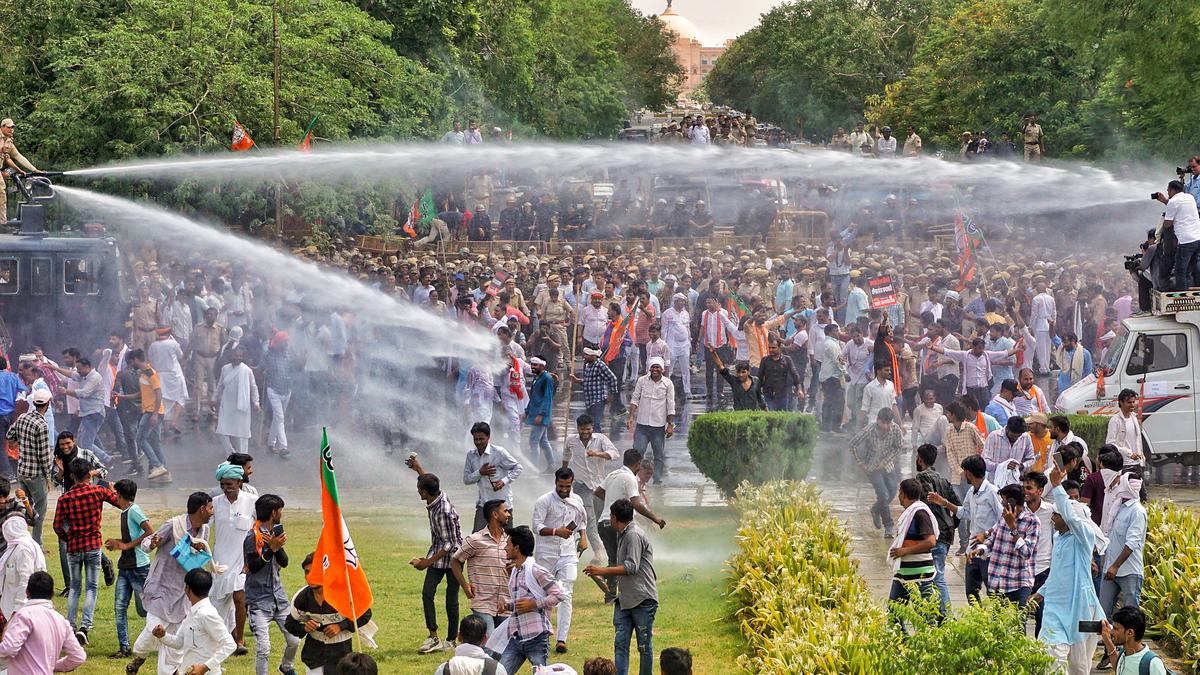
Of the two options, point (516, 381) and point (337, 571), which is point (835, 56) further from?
point (337, 571)

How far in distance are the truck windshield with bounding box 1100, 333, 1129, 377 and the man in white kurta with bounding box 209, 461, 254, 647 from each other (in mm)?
11164

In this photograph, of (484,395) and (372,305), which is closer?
(484,395)

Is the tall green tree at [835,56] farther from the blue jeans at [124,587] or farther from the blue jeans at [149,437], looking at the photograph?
the blue jeans at [124,587]

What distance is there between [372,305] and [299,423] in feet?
8.29

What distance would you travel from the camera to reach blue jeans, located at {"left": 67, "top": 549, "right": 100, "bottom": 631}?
1286cm

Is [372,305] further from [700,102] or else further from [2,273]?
[700,102]

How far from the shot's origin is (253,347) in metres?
23.8

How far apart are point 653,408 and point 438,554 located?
666 cm

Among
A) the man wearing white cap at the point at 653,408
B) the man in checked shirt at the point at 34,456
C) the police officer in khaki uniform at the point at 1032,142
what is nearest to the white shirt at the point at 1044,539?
the man wearing white cap at the point at 653,408

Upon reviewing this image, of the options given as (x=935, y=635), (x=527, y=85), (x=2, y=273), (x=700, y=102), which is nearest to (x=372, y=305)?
(x=2, y=273)

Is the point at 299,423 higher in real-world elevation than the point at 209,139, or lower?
lower

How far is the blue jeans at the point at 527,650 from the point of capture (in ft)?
36.6

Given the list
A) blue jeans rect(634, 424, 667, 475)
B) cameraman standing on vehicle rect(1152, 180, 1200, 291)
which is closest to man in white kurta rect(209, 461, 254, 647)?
blue jeans rect(634, 424, 667, 475)

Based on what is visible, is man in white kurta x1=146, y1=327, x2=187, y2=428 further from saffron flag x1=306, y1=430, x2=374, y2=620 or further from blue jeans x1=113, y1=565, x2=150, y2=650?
saffron flag x1=306, y1=430, x2=374, y2=620
